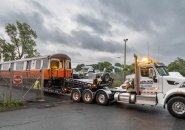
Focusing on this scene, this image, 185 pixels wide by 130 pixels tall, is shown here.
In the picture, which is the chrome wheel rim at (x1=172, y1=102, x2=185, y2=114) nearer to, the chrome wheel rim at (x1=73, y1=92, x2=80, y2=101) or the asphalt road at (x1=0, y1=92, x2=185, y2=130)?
the asphalt road at (x1=0, y1=92, x2=185, y2=130)

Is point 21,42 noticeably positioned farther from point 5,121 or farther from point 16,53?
point 5,121

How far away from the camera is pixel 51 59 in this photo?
19906mm

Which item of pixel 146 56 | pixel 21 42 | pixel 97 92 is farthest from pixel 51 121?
pixel 21 42

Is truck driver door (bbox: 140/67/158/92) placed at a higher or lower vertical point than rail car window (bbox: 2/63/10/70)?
lower

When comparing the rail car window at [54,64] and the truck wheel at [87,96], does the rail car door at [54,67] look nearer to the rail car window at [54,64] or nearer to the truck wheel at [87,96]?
the rail car window at [54,64]

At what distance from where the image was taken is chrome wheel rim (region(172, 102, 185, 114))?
965cm

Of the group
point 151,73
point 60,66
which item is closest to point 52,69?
point 60,66

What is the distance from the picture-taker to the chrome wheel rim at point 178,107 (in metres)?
9.65

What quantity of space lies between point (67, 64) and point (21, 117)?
38.2 ft

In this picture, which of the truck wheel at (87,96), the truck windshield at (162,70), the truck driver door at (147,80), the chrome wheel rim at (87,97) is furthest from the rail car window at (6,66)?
the truck windshield at (162,70)

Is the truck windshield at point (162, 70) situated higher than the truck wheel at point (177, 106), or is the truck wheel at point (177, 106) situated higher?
the truck windshield at point (162, 70)

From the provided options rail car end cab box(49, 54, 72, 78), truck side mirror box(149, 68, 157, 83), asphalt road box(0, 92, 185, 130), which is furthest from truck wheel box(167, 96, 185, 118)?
rail car end cab box(49, 54, 72, 78)

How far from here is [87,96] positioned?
1438cm

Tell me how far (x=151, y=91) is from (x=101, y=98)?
140 inches
